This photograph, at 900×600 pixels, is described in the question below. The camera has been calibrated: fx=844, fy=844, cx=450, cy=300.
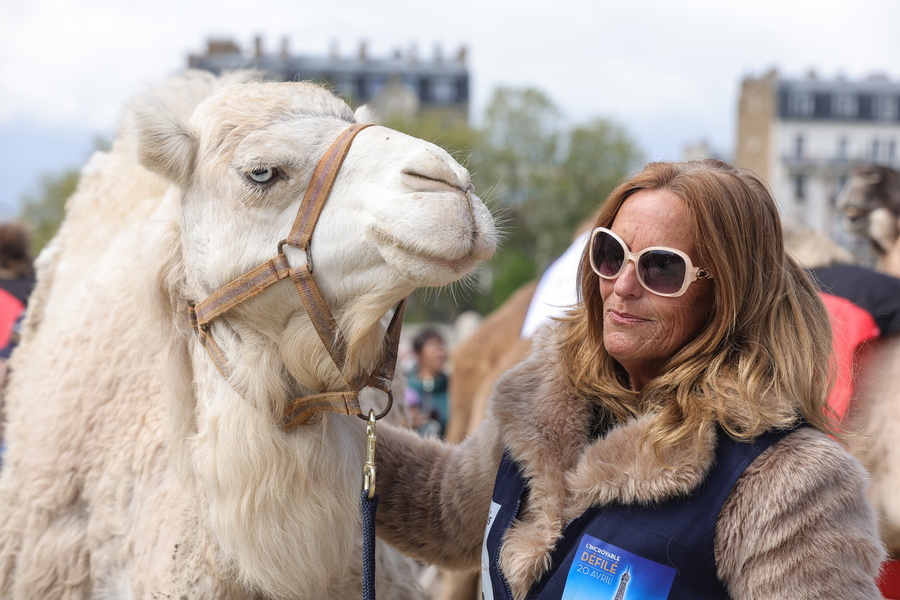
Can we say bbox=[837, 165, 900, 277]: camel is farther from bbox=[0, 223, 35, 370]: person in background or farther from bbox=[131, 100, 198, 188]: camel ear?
bbox=[0, 223, 35, 370]: person in background

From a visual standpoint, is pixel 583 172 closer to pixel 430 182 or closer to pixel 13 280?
pixel 13 280

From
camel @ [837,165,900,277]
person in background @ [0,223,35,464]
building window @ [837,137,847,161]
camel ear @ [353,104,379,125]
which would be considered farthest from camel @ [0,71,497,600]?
building window @ [837,137,847,161]

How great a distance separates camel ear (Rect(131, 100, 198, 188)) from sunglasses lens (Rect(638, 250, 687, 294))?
1106 mm

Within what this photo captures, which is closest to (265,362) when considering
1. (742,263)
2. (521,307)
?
(742,263)

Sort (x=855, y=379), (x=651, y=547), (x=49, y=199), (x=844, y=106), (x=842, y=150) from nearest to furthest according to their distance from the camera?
(x=651, y=547) → (x=855, y=379) → (x=49, y=199) → (x=844, y=106) → (x=842, y=150)

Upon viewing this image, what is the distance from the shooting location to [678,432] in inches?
64.7

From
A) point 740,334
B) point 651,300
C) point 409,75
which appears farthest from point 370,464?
point 409,75

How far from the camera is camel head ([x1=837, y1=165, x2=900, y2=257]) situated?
397 centimetres

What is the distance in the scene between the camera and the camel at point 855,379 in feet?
9.63

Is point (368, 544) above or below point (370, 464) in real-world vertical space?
below

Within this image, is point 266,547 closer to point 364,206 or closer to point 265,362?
point 265,362

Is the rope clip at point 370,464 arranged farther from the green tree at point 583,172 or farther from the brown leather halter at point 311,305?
the green tree at point 583,172

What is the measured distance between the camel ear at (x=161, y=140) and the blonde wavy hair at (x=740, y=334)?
3.43 feet

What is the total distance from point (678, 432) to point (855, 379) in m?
1.48
